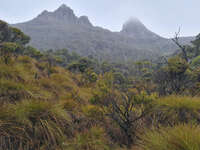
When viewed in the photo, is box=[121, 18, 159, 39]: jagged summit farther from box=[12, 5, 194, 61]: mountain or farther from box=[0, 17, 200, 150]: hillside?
box=[0, 17, 200, 150]: hillside

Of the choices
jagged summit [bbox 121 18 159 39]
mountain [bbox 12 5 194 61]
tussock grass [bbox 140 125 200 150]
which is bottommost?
tussock grass [bbox 140 125 200 150]

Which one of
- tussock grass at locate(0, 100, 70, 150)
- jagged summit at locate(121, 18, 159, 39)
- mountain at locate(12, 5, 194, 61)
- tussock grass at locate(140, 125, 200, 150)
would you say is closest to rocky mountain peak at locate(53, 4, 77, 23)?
mountain at locate(12, 5, 194, 61)

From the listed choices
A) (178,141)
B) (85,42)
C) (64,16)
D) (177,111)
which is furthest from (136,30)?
(178,141)

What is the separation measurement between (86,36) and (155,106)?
88.9 metres

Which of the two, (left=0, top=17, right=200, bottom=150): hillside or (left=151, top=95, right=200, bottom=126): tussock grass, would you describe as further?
(left=151, top=95, right=200, bottom=126): tussock grass

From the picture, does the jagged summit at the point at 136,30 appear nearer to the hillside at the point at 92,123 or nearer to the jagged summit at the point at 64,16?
the jagged summit at the point at 64,16

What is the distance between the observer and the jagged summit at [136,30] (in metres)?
133

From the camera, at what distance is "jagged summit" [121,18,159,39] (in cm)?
13325

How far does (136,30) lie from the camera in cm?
14350

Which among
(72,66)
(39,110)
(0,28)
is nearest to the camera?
(39,110)

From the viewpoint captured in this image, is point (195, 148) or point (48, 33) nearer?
point (195, 148)

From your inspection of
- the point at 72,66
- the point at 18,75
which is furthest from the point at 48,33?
the point at 18,75

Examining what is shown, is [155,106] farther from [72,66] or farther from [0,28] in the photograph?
[0,28]

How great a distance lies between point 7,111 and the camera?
2.27 meters
